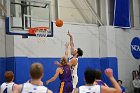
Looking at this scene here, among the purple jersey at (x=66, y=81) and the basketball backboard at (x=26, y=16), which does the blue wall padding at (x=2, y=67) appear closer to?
the basketball backboard at (x=26, y=16)

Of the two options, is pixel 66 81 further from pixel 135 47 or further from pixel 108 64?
pixel 135 47

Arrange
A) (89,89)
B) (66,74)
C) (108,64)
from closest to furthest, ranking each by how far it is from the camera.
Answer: (89,89) → (66,74) → (108,64)

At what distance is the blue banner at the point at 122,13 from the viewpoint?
14.1 meters

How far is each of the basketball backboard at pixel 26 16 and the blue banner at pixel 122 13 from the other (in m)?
4.07

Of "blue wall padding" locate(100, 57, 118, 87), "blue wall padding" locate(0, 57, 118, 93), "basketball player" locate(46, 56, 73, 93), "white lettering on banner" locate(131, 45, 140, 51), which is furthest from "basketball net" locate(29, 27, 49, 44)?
"white lettering on banner" locate(131, 45, 140, 51)

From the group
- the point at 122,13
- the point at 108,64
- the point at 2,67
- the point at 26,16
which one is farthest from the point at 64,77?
the point at 122,13

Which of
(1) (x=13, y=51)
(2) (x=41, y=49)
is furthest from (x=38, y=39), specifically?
(1) (x=13, y=51)

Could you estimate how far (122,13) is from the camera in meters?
14.2

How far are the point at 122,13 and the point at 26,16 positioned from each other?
5484 mm

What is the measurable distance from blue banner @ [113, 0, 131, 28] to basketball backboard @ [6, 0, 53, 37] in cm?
407

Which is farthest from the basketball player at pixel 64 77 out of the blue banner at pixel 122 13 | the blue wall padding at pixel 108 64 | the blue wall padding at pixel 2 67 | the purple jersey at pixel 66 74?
the blue banner at pixel 122 13

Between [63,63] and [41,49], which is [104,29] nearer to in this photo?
[41,49]

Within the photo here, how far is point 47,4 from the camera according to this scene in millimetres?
11078

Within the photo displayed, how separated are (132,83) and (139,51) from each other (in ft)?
5.96
